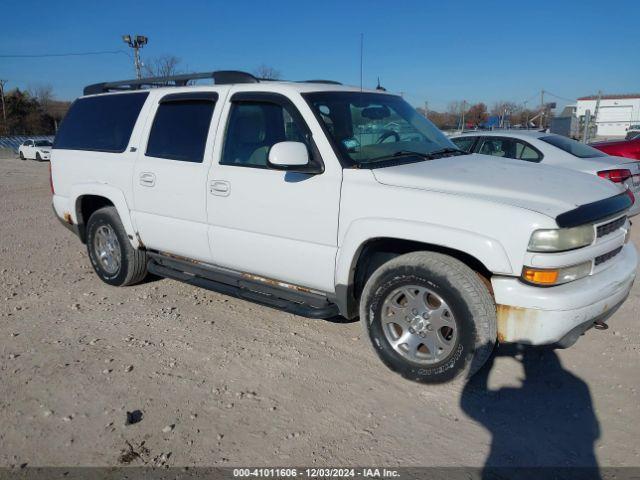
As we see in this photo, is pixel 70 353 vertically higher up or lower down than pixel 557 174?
lower down

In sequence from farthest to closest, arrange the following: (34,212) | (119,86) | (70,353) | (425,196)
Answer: (34,212), (119,86), (70,353), (425,196)

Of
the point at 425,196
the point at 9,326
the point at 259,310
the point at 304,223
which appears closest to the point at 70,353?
the point at 9,326

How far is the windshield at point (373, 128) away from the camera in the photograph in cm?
370

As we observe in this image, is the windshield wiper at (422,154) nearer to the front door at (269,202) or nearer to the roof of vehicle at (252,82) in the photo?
the front door at (269,202)

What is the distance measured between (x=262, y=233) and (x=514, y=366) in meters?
2.07

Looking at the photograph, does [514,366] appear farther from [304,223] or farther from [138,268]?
[138,268]

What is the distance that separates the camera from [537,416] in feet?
10.0

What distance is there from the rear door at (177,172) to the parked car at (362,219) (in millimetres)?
15

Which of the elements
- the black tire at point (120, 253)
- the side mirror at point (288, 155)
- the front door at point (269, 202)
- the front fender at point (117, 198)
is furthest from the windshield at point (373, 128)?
the black tire at point (120, 253)

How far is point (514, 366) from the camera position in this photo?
363 cm

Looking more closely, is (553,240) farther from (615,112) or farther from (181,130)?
(615,112)

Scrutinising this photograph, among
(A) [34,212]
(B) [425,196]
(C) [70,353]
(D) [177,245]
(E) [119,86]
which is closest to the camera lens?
(B) [425,196]

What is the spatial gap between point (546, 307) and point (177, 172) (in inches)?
119

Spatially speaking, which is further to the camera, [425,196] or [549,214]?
[425,196]
